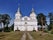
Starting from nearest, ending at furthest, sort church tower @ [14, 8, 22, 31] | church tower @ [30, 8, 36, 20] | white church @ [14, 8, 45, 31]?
white church @ [14, 8, 45, 31] < church tower @ [14, 8, 22, 31] < church tower @ [30, 8, 36, 20]

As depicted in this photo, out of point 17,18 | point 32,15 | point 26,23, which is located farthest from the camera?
point 32,15

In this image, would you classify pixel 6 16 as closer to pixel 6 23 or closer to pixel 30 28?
pixel 6 23

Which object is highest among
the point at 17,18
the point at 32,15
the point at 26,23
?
the point at 32,15

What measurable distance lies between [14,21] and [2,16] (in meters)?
11.2

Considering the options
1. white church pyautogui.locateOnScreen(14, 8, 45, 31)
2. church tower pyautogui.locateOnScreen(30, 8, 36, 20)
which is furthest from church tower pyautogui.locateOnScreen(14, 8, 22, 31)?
church tower pyautogui.locateOnScreen(30, 8, 36, 20)

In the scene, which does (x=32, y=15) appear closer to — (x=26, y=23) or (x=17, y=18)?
(x=26, y=23)

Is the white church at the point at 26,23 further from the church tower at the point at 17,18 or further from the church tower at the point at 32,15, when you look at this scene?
the church tower at the point at 32,15

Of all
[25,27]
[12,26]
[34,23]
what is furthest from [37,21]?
[12,26]

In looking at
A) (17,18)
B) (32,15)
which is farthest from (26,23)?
(32,15)

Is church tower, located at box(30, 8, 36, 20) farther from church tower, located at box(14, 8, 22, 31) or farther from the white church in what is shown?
church tower, located at box(14, 8, 22, 31)

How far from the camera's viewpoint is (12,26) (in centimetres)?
12525

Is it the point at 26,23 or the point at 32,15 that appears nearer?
the point at 26,23

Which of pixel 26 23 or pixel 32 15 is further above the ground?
pixel 32 15

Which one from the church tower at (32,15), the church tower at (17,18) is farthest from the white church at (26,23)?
the church tower at (32,15)
